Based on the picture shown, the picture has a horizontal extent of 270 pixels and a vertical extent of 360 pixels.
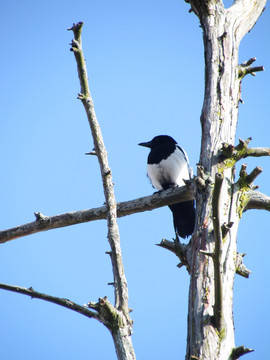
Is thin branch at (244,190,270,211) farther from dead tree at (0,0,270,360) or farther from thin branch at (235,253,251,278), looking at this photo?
thin branch at (235,253,251,278)

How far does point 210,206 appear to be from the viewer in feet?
9.25

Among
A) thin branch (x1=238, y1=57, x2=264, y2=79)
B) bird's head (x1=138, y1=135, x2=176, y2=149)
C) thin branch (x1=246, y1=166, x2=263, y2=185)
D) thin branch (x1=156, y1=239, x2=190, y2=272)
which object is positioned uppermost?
bird's head (x1=138, y1=135, x2=176, y2=149)

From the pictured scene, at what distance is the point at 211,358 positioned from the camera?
2.26 m

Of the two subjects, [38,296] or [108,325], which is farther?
[38,296]

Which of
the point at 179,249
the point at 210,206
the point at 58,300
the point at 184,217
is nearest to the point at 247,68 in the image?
the point at 210,206

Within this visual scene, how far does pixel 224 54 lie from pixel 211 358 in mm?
2209

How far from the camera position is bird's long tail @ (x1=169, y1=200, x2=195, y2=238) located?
188 inches

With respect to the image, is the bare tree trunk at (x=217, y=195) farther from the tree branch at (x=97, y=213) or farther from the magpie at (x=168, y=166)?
the magpie at (x=168, y=166)

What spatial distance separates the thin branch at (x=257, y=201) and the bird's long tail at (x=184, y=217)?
1.58m

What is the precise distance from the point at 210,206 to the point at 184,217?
6.64 ft

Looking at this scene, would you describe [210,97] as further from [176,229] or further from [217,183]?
[176,229]

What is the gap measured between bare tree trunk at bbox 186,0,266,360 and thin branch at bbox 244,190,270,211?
13cm

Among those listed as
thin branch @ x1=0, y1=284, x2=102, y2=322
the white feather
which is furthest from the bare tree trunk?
the white feather

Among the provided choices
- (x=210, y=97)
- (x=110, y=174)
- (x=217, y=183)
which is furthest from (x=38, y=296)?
(x=210, y=97)
